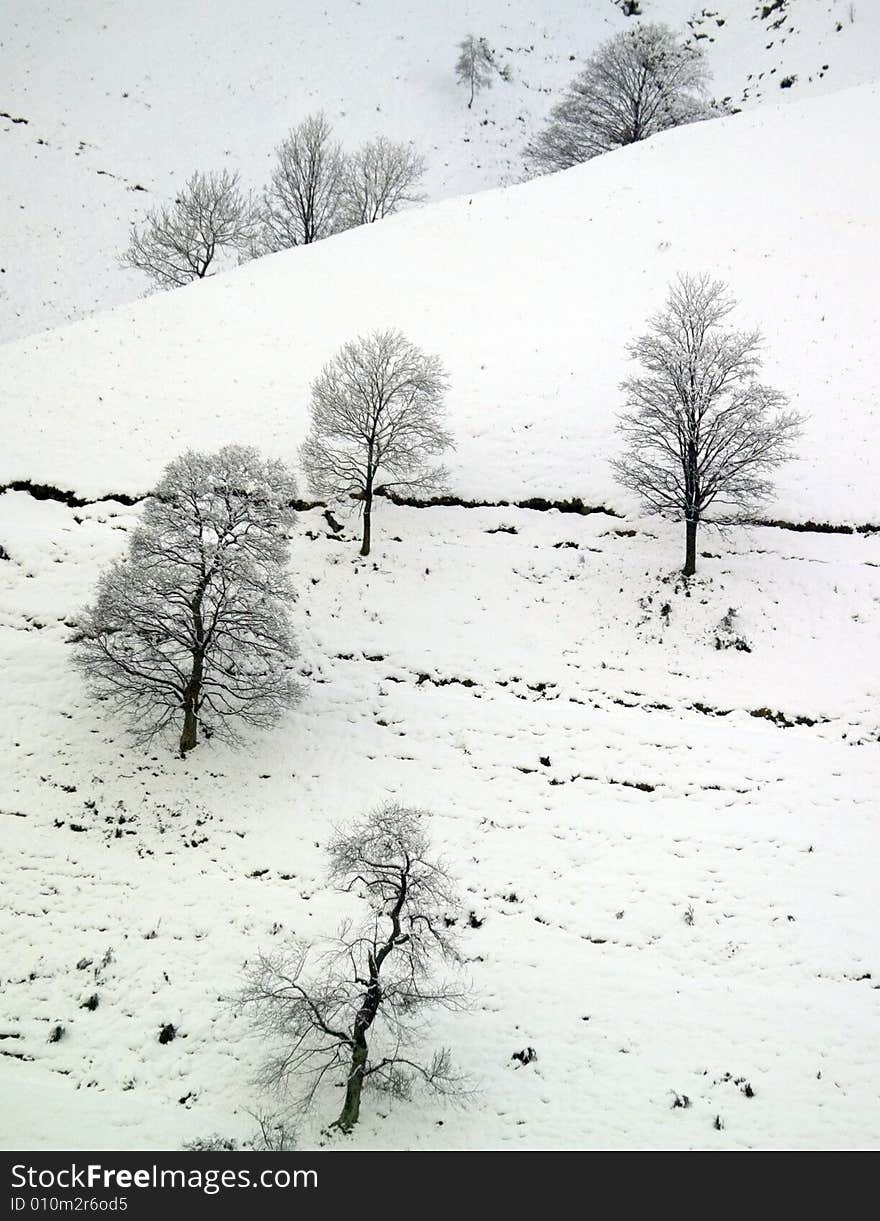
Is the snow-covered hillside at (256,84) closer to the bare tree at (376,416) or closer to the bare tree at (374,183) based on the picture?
the bare tree at (374,183)

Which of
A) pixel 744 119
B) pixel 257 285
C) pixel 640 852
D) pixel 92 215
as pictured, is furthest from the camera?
pixel 92 215

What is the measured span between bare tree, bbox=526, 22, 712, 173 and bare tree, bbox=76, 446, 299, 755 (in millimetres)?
44886

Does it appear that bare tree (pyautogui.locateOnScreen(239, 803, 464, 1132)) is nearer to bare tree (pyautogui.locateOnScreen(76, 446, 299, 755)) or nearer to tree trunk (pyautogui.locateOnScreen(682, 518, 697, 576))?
bare tree (pyautogui.locateOnScreen(76, 446, 299, 755))

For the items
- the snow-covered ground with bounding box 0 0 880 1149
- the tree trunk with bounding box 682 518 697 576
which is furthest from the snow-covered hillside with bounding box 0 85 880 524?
the tree trunk with bounding box 682 518 697 576

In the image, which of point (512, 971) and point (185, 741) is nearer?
point (512, 971)

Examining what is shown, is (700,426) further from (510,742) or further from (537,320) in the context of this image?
(537,320)

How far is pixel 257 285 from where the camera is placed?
38438 millimetres

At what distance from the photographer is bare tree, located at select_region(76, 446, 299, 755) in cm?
1920

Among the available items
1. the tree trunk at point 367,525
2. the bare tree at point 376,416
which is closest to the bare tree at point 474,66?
the bare tree at point 376,416

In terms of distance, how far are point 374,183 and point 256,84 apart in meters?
21.4

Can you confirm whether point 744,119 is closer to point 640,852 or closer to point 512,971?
point 640,852

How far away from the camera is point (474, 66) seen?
61906 mm
